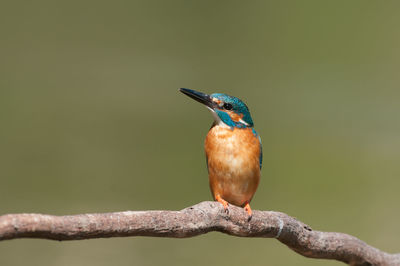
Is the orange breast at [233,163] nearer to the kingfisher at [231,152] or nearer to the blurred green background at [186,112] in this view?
the kingfisher at [231,152]

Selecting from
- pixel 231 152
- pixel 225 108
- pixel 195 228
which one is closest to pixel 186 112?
pixel 225 108

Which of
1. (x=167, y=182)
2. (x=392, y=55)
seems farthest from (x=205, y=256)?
(x=392, y=55)

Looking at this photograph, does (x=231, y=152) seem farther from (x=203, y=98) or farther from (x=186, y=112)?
(x=186, y=112)

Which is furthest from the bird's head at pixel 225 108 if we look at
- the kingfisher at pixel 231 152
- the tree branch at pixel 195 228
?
the tree branch at pixel 195 228

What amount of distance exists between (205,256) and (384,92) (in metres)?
2.62

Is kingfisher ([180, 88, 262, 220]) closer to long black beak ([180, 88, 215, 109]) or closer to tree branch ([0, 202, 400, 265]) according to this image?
long black beak ([180, 88, 215, 109])

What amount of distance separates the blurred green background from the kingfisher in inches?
96.3

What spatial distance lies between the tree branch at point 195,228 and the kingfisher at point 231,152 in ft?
0.39

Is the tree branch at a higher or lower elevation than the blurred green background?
lower

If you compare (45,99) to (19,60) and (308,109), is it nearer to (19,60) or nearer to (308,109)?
(19,60)

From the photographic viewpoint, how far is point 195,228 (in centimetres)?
188

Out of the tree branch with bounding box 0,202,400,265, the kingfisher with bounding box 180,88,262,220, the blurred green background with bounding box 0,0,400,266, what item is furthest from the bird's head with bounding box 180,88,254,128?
the blurred green background with bounding box 0,0,400,266

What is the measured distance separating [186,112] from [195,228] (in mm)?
3416

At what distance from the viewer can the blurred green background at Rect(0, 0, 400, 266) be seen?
4594mm
